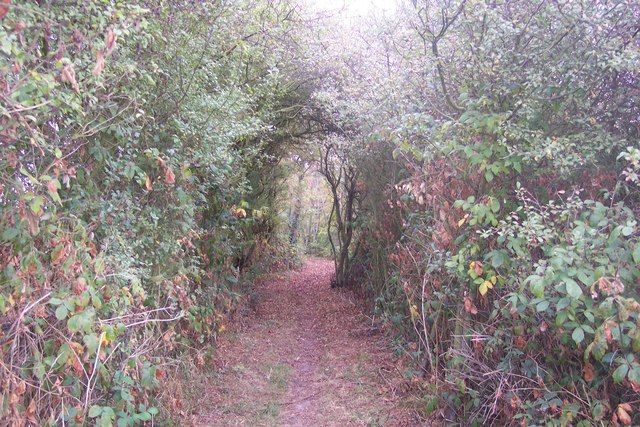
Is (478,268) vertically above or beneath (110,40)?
beneath

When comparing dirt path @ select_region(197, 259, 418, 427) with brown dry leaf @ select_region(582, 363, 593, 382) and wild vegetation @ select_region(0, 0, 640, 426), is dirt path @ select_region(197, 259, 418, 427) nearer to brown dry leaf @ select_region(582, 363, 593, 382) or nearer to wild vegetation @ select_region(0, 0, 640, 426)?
wild vegetation @ select_region(0, 0, 640, 426)

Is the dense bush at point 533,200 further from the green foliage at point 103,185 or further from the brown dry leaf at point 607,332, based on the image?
the green foliage at point 103,185

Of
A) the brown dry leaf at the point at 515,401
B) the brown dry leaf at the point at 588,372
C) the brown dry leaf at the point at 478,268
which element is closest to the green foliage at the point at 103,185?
the brown dry leaf at the point at 478,268

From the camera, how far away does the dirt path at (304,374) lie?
19.1 feet

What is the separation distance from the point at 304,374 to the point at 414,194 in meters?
3.75

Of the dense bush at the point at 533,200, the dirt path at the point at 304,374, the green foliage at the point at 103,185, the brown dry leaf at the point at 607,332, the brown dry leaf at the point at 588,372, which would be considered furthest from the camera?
the dirt path at the point at 304,374

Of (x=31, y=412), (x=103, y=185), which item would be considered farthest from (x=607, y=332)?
(x=103, y=185)

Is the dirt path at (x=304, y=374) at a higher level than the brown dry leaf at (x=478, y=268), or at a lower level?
lower

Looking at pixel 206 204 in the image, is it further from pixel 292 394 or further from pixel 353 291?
pixel 353 291

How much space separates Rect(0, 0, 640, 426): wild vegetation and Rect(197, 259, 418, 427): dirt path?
56 cm

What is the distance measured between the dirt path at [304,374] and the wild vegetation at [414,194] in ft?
1.84

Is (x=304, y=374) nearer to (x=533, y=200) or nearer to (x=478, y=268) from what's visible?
(x=478, y=268)

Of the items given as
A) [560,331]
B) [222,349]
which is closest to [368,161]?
[222,349]

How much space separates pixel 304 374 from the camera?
755 cm
